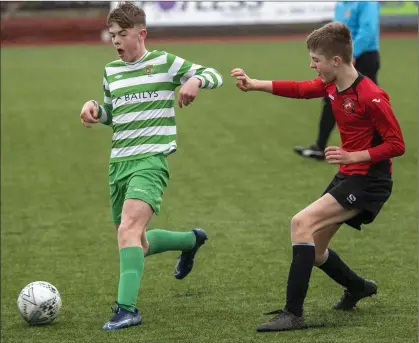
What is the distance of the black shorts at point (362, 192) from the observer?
5.02 meters

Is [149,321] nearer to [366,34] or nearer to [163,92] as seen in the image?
[163,92]

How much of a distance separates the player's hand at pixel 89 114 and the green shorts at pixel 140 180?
11.9 inches

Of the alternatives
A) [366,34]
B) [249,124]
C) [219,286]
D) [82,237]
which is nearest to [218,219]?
[82,237]

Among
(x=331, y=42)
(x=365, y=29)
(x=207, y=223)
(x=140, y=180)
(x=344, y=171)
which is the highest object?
(x=331, y=42)

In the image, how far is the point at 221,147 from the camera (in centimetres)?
1182

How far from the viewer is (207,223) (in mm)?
8305

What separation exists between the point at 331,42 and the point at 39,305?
2.15 meters

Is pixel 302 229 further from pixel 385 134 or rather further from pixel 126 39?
pixel 126 39

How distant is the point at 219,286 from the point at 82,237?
2045mm

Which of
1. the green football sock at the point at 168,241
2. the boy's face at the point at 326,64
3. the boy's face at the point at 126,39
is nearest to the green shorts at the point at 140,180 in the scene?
the green football sock at the point at 168,241

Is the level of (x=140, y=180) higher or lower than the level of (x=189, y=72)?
lower

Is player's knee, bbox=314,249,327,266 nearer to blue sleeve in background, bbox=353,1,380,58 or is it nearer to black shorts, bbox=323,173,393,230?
black shorts, bbox=323,173,393,230

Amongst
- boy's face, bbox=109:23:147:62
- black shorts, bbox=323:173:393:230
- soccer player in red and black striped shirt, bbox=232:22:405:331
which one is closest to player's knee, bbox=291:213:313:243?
soccer player in red and black striped shirt, bbox=232:22:405:331

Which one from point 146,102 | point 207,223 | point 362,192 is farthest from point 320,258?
point 207,223
